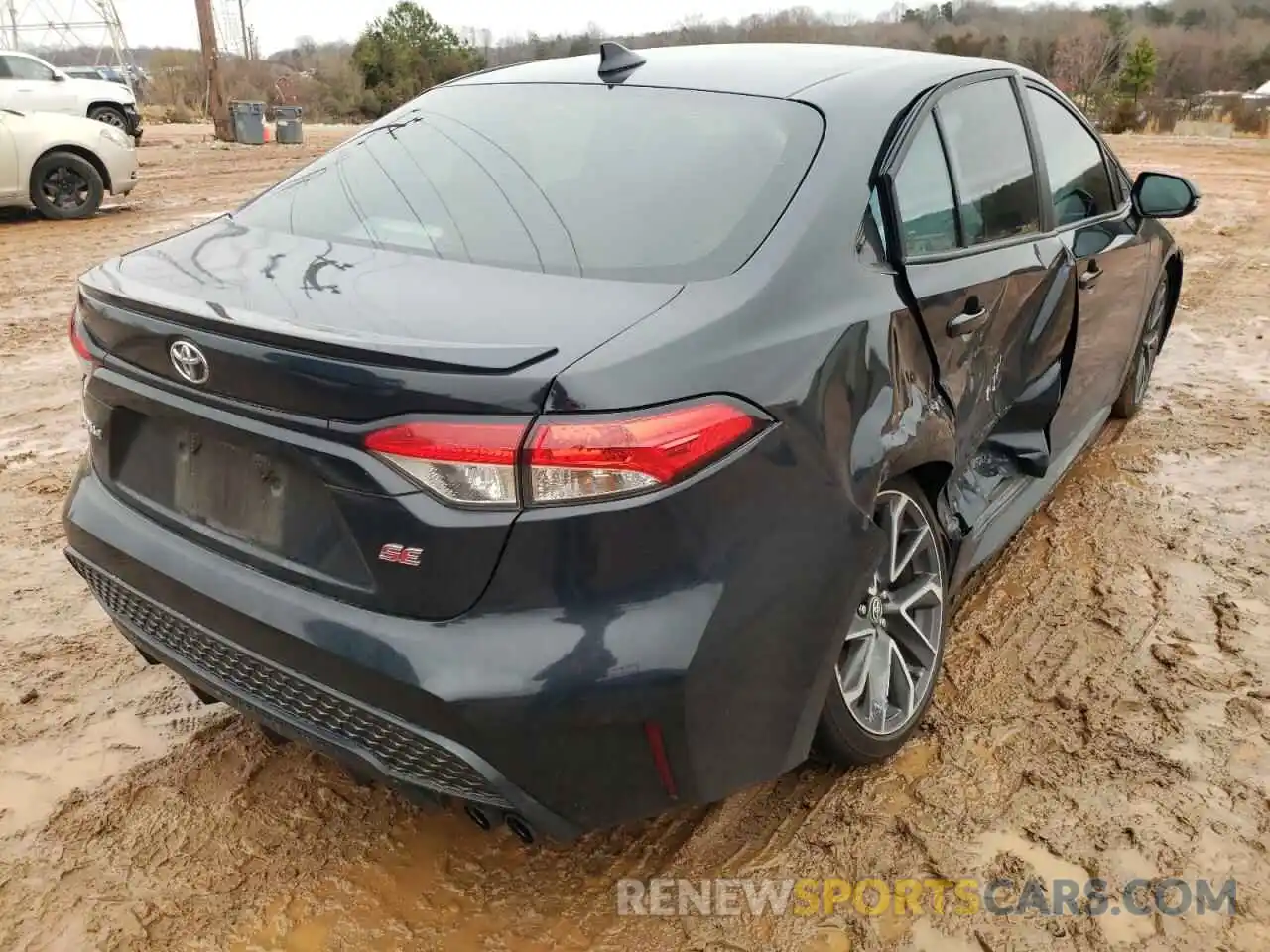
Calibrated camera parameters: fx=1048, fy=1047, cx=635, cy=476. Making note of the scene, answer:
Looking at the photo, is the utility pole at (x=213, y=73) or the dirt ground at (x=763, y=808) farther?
the utility pole at (x=213, y=73)

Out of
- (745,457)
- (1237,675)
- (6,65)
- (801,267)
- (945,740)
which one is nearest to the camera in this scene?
(745,457)

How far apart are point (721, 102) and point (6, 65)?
1670cm

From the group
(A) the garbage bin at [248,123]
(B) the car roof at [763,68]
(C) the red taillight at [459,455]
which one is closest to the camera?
(C) the red taillight at [459,455]

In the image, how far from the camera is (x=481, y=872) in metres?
2.30

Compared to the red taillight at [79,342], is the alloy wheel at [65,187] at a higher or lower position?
lower

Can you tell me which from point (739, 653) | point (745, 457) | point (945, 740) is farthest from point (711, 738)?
point (945, 740)

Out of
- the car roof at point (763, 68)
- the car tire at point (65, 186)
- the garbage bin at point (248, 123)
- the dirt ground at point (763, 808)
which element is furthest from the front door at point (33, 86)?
the car roof at point (763, 68)

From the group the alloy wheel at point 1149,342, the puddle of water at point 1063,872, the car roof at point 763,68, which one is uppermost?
the car roof at point 763,68

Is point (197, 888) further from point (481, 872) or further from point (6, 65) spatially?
point (6, 65)

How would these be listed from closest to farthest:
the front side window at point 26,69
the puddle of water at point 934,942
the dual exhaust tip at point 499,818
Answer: the dual exhaust tip at point 499,818 → the puddle of water at point 934,942 → the front side window at point 26,69

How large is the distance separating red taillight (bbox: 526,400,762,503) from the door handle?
1.03m

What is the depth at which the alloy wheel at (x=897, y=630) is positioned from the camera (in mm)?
2398

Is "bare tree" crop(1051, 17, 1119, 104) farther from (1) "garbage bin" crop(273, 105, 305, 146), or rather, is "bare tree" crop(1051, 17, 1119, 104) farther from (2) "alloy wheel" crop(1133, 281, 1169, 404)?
(2) "alloy wheel" crop(1133, 281, 1169, 404)

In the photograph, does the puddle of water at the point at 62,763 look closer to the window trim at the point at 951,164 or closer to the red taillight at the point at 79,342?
the red taillight at the point at 79,342
